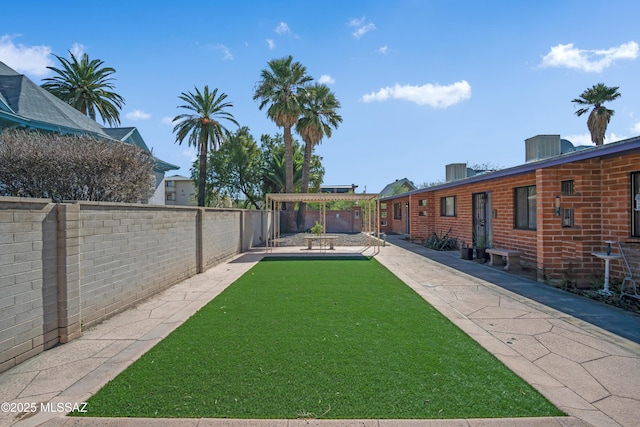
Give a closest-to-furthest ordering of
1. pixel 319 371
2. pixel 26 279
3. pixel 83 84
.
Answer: pixel 319 371
pixel 26 279
pixel 83 84

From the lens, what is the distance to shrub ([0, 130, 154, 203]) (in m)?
8.29

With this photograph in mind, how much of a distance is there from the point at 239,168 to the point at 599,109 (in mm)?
29469

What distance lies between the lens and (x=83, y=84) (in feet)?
79.6

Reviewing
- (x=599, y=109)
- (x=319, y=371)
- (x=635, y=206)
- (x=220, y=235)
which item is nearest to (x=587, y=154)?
(x=635, y=206)

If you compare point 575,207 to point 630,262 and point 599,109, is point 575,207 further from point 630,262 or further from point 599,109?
point 599,109

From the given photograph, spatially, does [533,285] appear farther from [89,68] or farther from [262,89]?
[89,68]

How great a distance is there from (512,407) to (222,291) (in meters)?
5.63

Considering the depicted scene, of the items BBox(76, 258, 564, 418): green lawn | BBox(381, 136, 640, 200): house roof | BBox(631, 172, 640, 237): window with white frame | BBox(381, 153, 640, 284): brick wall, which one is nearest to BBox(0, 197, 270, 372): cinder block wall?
BBox(76, 258, 564, 418): green lawn

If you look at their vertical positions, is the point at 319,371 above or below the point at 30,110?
below

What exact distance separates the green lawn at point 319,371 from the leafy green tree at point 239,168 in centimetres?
2762

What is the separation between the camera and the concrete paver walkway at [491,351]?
8.88ft

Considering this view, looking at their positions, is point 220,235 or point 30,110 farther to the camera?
point 30,110

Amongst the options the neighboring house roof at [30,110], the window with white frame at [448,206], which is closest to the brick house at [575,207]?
the window with white frame at [448,206]

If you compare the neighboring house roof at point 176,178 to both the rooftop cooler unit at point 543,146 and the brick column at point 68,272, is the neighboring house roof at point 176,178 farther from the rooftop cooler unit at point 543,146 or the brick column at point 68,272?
the brick column at point 68,272
